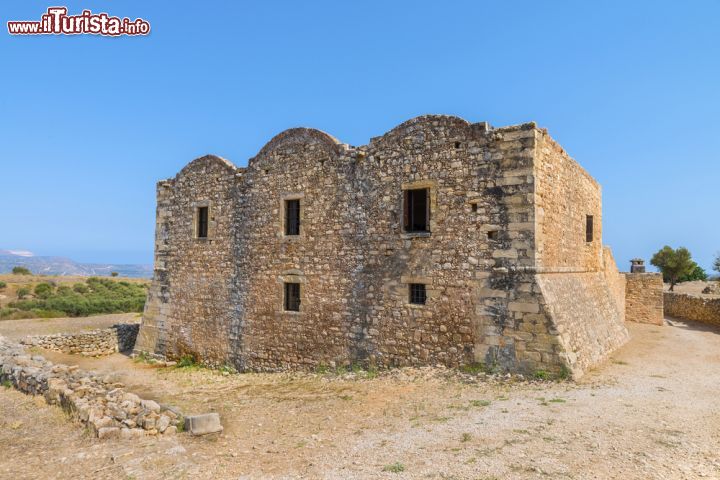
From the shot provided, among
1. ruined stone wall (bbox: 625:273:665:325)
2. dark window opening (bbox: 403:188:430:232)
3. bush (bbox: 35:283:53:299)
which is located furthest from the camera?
bush (bbox: 35:283:53:299)

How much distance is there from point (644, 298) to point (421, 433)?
16321 mm

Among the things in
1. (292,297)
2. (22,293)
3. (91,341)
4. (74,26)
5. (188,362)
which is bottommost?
(188,362)

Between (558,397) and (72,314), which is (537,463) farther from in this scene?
(72,314)

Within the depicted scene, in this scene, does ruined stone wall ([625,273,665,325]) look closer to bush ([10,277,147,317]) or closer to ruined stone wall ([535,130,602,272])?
ruined stone wall ([535,130,602,272])

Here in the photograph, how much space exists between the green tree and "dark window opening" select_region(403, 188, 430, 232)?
43.3 m

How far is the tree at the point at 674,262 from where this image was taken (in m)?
40.8

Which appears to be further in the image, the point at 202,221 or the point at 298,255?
the point at 202,221

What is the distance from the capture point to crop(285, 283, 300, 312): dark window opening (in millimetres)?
12250

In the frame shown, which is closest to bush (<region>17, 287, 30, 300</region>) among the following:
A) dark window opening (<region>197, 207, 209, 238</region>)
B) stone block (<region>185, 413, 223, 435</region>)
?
dark window opening (<region>197, 207, 209, 238</region>)

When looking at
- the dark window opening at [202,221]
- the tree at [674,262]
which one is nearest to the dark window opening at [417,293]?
the dark window opening at [202,221]

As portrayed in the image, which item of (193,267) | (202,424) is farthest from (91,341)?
(202,424)

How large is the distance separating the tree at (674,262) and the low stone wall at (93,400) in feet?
152

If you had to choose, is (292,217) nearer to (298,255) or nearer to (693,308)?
(298,255)

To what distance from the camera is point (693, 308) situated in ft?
65.2
